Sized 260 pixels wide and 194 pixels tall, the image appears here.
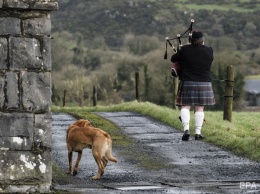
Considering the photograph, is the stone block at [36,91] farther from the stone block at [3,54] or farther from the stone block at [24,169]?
the stone block at [24,169]

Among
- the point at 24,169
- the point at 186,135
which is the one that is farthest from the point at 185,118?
the point at 24,169

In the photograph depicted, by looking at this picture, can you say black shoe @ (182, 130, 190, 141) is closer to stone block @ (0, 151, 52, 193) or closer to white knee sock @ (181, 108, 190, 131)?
white knee sock @ (181, 108, 190, 131)

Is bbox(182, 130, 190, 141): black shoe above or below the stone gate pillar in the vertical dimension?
below

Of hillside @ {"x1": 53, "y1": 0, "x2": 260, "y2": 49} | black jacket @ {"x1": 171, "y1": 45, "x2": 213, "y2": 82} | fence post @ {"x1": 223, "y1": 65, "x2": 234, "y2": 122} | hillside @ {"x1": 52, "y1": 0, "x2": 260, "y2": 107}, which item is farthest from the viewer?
hillside @ {"x1": 53, "y1": 0, "x2": 260, "y2": 49}

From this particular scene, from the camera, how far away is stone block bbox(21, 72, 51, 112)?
9594 millimetres

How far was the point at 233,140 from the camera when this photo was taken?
15219mm

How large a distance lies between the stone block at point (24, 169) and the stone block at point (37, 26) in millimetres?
1378

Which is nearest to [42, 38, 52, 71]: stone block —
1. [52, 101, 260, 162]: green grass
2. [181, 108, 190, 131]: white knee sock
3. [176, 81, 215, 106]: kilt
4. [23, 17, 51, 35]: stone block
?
[23, 17, 51, 35]: stone block

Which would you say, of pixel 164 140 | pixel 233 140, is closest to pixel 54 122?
pixel 164 140

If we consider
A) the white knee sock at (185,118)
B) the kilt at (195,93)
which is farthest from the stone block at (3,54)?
the white knee sock at (185,118)

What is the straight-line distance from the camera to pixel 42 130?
9664mm

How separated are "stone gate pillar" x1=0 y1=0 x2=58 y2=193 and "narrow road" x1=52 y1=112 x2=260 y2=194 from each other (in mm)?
745

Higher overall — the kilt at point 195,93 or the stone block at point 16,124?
the stone block at point 16,124

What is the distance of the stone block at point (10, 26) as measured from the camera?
949 cm
